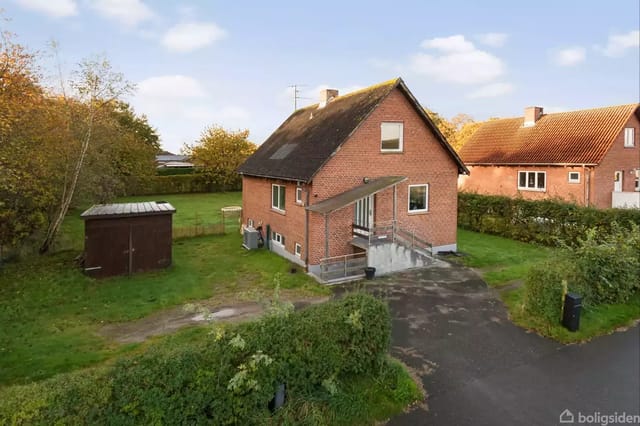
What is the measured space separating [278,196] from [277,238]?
2.10 metres

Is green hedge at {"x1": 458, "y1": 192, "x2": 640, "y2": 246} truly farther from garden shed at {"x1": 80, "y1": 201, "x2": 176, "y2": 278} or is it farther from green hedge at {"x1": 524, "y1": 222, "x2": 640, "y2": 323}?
garden shed at {"x1": 80, "y1": 201, "x2": 176, "y2": 278}

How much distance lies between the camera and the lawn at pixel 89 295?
923 cm

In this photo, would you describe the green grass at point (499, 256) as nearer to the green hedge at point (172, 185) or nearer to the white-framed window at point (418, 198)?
the white-framed window at point (418, 198)

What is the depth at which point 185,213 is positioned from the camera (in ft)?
114

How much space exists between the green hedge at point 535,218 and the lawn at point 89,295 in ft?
42.3

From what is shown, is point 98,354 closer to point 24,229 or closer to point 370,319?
point 370,319

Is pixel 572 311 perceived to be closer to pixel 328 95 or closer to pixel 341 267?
pixel 341 267

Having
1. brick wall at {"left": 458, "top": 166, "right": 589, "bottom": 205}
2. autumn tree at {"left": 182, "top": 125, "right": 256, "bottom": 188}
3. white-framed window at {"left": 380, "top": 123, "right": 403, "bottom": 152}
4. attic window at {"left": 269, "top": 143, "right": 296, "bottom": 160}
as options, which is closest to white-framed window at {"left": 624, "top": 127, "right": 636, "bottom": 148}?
brick wall at {"left": 458, "top": 166, "right": 589, "bottom": 205}

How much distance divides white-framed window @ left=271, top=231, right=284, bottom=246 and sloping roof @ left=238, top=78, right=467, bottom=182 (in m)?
2.85

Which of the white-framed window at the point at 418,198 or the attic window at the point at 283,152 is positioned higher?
the attic window at the point at 283,152

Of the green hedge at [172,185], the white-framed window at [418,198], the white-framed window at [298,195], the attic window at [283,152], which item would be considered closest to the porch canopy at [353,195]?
the white-framed window at [298,195]

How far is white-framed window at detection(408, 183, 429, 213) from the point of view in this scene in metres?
18.8

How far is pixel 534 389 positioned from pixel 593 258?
5778 mm

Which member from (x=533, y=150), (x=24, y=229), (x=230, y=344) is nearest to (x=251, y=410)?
(x=230, y=344)
